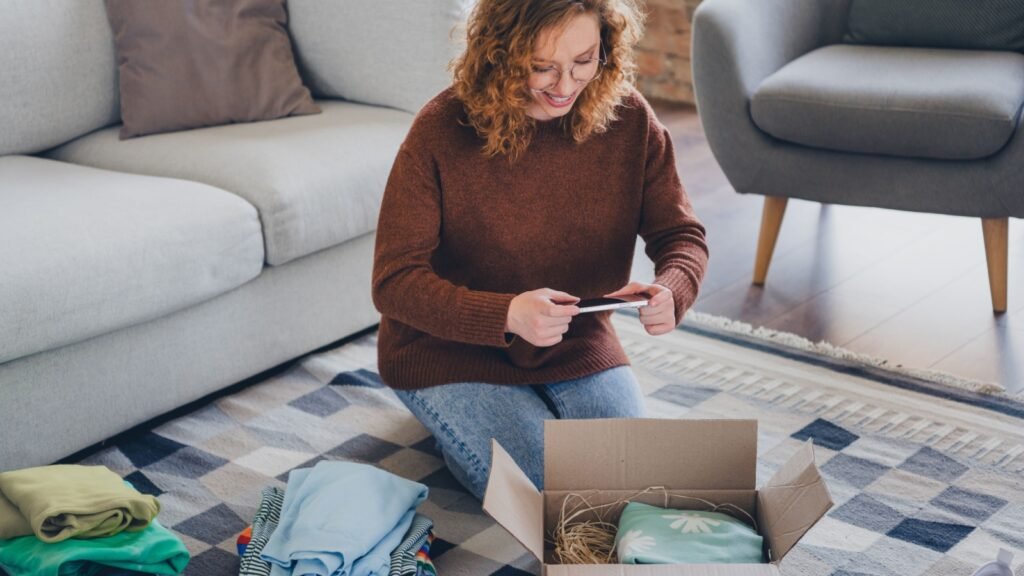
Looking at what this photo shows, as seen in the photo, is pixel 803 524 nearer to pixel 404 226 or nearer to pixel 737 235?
pixel 404 226

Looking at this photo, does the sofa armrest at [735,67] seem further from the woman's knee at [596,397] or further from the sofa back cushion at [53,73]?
the sofa back cushion at [53,73]

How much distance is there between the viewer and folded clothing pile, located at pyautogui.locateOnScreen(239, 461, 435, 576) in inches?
60.3

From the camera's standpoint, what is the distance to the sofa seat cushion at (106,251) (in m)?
1.77

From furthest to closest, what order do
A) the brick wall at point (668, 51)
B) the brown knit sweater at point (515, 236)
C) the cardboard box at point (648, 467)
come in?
the brick wall at point (668, 51)
the brown knit sweater at point (515, 236)
the cardboard box at point (648, 467)

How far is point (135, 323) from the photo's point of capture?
1947mm

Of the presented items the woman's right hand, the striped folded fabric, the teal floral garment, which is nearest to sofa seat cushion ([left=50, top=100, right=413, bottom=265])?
the striped folded fabric

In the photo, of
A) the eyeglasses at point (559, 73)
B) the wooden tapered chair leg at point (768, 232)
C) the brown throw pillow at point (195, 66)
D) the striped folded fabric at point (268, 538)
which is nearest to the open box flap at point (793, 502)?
the striped folded fabric at point (268, 538)

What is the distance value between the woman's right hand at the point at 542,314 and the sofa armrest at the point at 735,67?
1.10 meters

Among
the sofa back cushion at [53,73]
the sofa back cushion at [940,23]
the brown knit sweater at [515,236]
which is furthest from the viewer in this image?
the sofa back cushion at [940,23]

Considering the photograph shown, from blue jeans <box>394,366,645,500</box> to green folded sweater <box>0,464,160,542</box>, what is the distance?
1.43 ft

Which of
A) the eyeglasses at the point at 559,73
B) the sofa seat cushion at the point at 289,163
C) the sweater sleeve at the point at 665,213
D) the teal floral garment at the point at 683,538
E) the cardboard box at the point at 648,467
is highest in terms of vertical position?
the eyeglasses at the point at 559,73

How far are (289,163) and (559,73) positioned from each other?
0.76 meters

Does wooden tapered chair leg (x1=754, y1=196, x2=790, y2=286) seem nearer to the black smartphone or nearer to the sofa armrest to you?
the sofa armrest

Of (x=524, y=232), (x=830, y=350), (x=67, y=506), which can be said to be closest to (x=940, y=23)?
(x=830, y=350)
